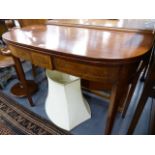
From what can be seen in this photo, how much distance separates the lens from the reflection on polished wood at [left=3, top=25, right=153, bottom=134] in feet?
2.28

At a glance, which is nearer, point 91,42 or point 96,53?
point 96,53

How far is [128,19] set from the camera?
1130 millimetres

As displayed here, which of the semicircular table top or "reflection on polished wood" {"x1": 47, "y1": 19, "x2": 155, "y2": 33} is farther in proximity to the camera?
"reflection on polished wood" {"x1": 47, "y1": 19, "x2": 155, "y2": 33}

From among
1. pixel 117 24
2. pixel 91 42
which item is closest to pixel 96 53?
pixel 91 42

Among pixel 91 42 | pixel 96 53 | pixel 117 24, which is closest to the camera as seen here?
pixel 96 53

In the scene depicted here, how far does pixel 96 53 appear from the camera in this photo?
719 millimetres

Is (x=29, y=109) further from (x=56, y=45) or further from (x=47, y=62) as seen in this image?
(x=56, y=45)

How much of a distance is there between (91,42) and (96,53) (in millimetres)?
171

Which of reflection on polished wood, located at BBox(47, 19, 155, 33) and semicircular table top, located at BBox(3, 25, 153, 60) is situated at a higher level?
reflection on polished wood, located at BBox(47, 19, 155, 33)

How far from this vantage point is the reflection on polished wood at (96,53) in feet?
2.28

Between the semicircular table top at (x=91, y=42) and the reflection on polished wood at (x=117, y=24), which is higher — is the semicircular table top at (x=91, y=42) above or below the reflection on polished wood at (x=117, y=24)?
below

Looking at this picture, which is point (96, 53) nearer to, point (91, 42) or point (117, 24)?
point (91, 42)

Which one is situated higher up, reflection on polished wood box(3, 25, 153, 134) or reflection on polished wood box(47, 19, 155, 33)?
reflection on polished wood box(47, 19, 155, 33)
